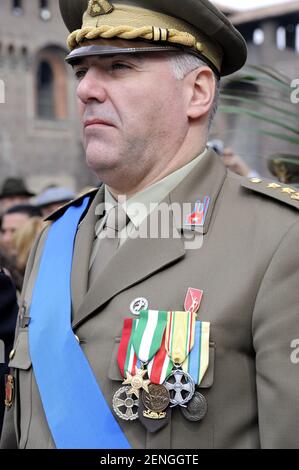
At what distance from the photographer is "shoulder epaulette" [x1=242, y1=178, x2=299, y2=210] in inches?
70.1

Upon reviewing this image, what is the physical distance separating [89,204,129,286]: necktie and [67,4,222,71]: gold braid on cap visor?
1.36 feet

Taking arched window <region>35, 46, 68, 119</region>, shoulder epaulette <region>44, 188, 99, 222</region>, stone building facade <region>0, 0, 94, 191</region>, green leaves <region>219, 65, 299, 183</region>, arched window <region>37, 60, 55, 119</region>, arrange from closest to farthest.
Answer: shoulder epaulette <region>44, 188, 99, 222</region> < green leaves <region>219, 65, 299, 183</region> < stone building facade <region>0, 0, 94, 191</region> < arched window <region>35, 46, 68, 119</region> < arched window <region>37, 60, 55, 119</region>

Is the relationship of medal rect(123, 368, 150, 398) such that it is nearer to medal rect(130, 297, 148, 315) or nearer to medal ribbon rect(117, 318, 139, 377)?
medal ribbon rect(117, 318, 139, 377)

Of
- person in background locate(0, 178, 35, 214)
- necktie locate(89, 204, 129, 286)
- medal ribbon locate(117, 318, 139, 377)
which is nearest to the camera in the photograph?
medal ribbon locate(117, 318, 139, 377)

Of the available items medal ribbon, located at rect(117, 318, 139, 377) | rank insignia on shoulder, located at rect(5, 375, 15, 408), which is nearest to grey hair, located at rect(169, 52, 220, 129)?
medal ribbon, located at rect(117, 318, 139, 377)

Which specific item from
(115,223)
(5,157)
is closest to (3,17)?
(5,157)

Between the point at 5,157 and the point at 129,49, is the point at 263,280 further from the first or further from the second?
the point at 5,157

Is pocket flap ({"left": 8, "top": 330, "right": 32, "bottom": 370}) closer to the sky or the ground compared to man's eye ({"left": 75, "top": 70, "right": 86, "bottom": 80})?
closer to the ground

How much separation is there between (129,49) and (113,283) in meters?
0.54

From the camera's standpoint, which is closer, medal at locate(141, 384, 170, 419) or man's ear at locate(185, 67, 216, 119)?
medal at locate(141, 384, 170, 419)

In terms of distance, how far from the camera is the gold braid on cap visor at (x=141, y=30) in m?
1.80

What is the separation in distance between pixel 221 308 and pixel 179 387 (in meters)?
0.19

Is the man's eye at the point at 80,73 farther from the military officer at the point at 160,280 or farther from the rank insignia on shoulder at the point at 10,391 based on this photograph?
the rank insignia on shoulder at the point at 10,391
